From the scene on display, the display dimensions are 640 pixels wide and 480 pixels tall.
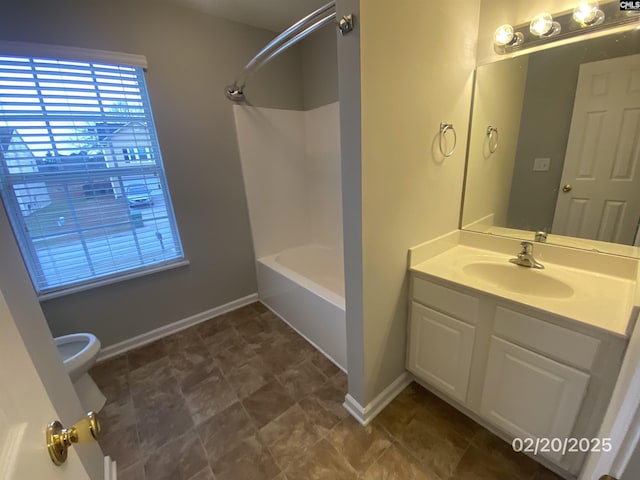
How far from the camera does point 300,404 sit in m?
1.64

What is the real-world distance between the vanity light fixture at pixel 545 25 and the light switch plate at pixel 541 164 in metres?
0.59

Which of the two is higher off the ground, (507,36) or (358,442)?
(507,36)

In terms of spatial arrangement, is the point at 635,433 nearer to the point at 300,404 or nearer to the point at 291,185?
the point at 300,404

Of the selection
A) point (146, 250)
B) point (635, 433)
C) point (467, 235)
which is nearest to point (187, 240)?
point (146, 250)

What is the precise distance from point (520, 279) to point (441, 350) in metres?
0.57

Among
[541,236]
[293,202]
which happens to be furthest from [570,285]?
[293,202]

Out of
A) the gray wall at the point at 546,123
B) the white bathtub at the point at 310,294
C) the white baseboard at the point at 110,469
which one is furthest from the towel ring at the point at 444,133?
the white baseboard at the point at 110,469

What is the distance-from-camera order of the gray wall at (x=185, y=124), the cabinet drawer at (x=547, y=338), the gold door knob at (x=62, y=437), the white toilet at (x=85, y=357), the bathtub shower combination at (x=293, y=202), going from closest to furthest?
the gold door knob at (x=62, y=437) < the cabinet drawer at (x=547, y=338) < the white toilet at (x=85, y=357) < the gray wall at (x=185, y=124) < the bathtub shower combination at (x=293, y=202)

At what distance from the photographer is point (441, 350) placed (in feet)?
4.82

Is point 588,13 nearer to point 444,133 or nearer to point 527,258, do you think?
point 444,133

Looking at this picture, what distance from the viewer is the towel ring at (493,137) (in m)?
1.62

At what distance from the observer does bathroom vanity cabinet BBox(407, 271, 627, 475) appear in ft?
3.30

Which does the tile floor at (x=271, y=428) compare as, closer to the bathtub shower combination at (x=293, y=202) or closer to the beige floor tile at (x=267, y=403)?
the beige floor tile at (x=267, y=403)
